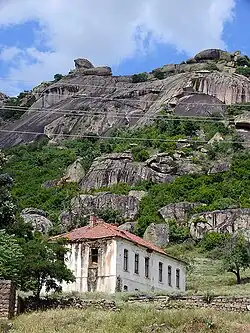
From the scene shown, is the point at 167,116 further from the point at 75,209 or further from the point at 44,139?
the point at 75,209

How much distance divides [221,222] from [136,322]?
5499cm

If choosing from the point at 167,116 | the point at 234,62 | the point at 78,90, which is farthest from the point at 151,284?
the point at 234,62

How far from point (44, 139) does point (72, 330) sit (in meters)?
117

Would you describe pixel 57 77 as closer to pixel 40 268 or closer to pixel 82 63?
pixel 82 63

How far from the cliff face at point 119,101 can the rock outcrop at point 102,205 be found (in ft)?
137

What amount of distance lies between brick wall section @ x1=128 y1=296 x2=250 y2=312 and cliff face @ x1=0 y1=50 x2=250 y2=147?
9791cm

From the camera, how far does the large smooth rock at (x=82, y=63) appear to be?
184m

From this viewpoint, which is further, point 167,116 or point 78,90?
point 78,90

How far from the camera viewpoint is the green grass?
2522 cm

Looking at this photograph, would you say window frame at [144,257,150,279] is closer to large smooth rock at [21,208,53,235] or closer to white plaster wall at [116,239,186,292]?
white plaster wall at [116,239,186,292]

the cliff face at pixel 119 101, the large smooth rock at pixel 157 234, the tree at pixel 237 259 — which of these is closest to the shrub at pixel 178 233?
the large smooth rock at pixel 157 234

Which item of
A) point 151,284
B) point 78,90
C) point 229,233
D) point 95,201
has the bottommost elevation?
point 151,284

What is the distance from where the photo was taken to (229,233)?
257ft

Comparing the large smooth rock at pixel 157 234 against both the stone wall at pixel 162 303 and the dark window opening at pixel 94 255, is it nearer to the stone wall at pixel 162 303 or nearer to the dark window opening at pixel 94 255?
the dark window opening at pixel 94 255
